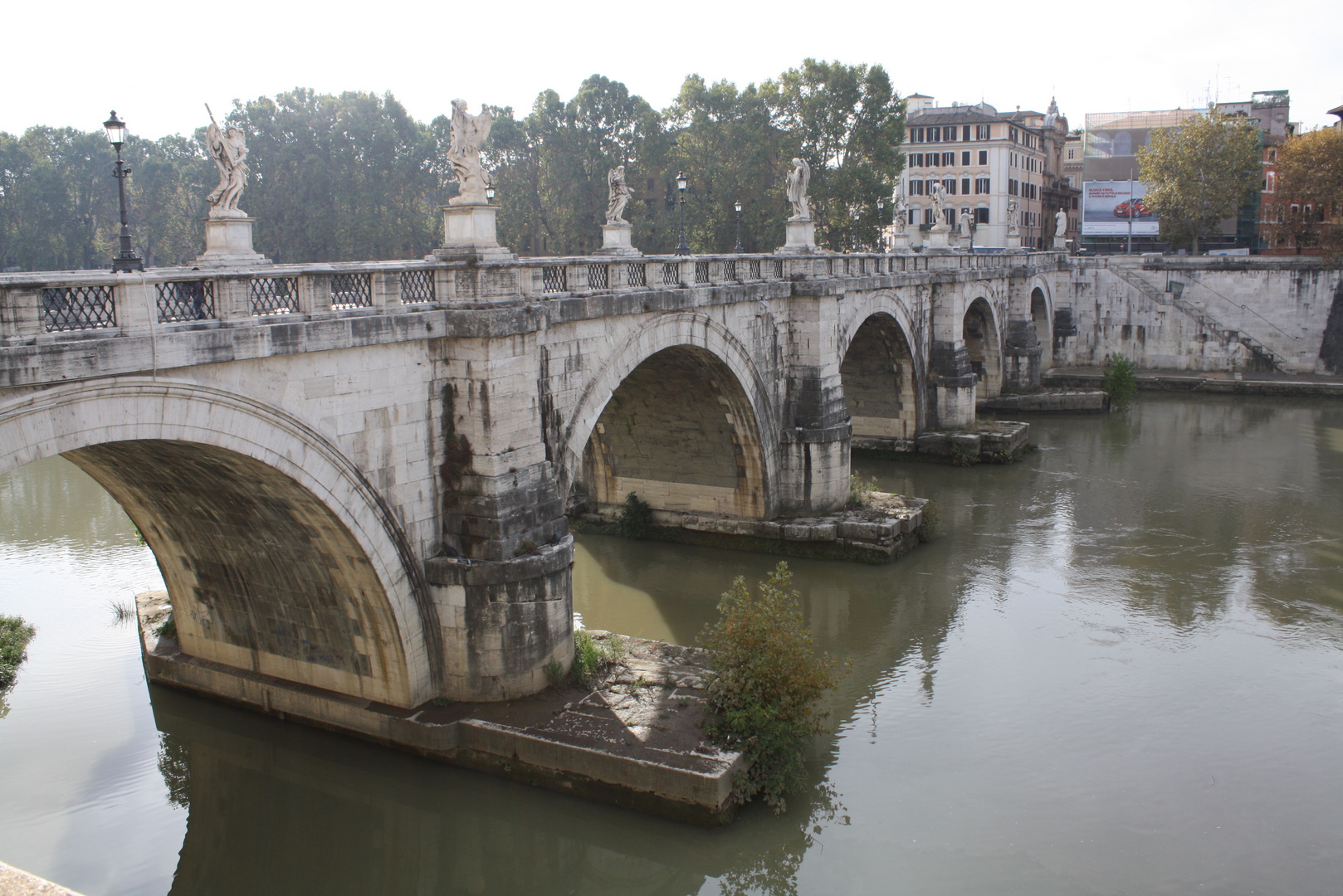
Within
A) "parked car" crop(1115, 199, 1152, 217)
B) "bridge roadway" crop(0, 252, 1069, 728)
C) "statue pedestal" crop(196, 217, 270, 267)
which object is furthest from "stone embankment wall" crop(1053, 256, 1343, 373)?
"statue pedestal" crop(196, 217, 270, 267)

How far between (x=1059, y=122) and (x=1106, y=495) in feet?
176

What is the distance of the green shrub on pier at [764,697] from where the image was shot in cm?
1031

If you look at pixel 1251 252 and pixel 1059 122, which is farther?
pixel 1059 122

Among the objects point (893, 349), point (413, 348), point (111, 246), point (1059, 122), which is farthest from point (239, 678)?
point (1059, 122)

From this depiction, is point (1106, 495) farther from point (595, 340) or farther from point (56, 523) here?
point (56, 523)

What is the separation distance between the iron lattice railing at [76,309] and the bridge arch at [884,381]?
746 inches

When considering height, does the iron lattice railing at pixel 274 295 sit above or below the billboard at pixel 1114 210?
below

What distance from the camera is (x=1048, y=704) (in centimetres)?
1283

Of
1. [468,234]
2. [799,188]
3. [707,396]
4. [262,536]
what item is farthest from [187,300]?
[799,188]

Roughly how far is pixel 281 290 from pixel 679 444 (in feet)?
33.9

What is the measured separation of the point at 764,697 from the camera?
412 inches

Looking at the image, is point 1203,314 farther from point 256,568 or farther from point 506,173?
point 256,568

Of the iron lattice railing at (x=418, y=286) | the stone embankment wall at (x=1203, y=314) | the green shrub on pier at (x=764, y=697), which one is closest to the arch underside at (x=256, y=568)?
the iron lattice railing at (x=418, y=286)

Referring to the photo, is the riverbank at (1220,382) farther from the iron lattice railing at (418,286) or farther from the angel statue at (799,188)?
the iron lattice railing at (418,286)
